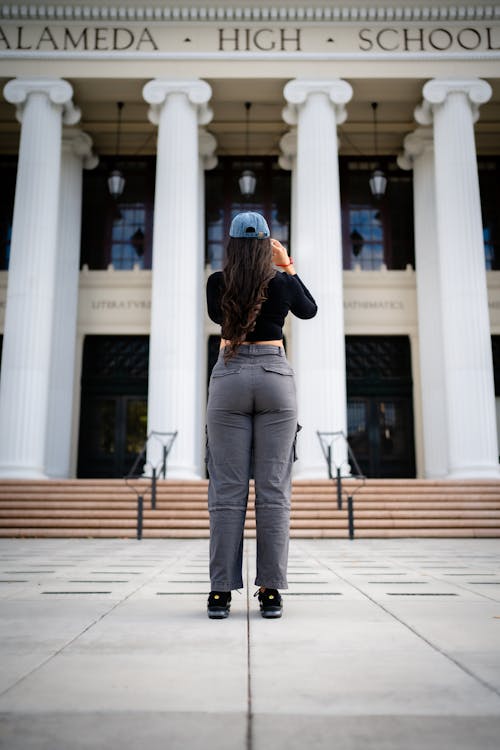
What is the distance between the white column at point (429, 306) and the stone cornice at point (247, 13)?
9.87ft

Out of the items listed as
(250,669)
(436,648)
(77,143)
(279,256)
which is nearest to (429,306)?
(77,143)

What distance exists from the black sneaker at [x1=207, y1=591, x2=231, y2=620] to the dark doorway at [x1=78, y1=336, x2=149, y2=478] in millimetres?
14981

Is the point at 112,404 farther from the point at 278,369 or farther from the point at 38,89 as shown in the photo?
the point at 278,369

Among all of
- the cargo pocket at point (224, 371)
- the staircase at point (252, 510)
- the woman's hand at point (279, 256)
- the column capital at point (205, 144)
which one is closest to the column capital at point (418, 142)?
the column capital at point (205, 144)

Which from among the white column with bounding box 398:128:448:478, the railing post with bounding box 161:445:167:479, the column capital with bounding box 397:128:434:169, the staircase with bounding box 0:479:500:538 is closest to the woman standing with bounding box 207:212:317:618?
the staircase with bounding box 0:479:500:538

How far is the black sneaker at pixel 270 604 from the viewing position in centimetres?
307

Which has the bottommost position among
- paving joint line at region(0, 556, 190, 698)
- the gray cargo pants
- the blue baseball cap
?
paving joint line at region(0, 556, 190, 698)

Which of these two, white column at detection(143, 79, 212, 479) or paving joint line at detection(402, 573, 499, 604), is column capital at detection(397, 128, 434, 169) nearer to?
white column at detection(143, 79, 212, 479)

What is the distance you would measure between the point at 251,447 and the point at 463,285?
41.9 feet

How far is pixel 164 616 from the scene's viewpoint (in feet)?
10.2

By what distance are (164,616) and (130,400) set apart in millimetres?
15540

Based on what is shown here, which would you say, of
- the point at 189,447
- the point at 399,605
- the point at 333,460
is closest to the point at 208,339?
the point at 189,447

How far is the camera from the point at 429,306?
17906 millimetres

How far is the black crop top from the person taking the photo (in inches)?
138
